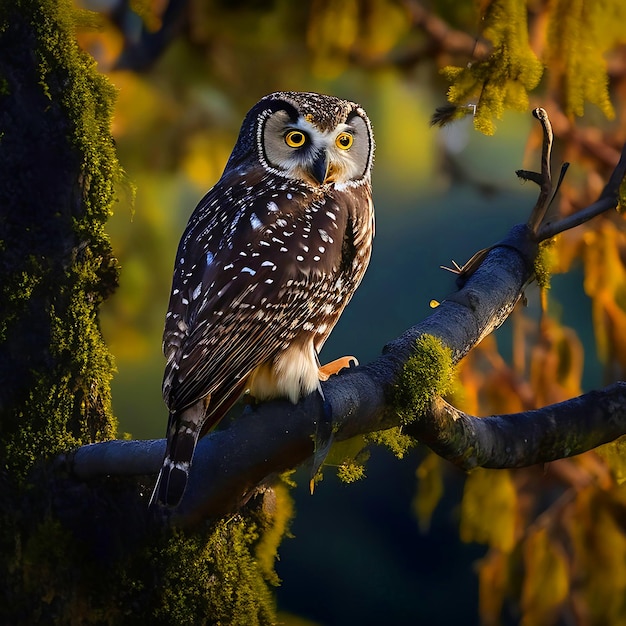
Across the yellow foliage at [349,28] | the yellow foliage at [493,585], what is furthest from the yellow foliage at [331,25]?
the yellow foliage at [493,585]

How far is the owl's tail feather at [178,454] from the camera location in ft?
4.02

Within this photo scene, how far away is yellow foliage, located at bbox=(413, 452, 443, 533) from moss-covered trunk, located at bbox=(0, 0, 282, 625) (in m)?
0.96

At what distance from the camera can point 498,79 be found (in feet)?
5.29

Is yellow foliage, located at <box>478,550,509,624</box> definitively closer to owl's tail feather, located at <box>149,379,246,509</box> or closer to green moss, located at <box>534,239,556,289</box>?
green moss, located at <box>534,239,556,289</box>

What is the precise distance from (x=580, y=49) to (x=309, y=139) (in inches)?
26.7

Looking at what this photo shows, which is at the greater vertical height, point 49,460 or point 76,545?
point 49,460

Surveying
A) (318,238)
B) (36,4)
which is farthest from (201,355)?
(36,4)

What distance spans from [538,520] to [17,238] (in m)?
1.85

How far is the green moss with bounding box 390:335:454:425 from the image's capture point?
139 cm

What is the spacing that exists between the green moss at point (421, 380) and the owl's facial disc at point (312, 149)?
0.36 metres

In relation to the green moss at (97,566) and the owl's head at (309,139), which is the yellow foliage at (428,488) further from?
the owl's head at (309,139)

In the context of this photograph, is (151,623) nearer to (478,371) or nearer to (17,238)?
(17,238)

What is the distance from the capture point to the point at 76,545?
1.52 metres

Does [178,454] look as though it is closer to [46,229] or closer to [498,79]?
[46,229]
